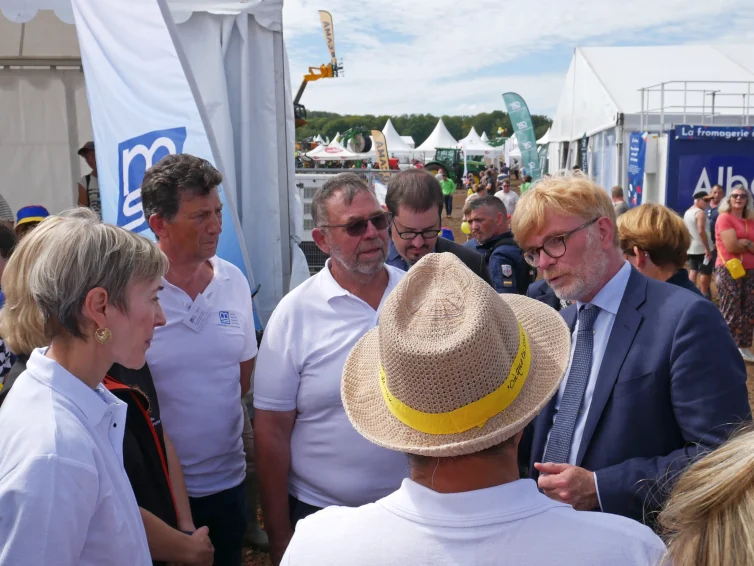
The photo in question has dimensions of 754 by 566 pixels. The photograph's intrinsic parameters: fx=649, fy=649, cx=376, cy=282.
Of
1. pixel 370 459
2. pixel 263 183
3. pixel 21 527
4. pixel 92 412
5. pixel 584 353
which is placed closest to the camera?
pixel 21 527

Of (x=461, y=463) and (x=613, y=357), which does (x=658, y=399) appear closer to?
(x=613, y=357)

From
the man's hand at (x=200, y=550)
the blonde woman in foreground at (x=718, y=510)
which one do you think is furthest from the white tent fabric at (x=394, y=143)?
the blonde woman in foreground at (x=718, y=510)

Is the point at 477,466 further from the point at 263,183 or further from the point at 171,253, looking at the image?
the point at 263,183

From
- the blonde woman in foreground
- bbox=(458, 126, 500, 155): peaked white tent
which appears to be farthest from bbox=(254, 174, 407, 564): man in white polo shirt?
bbox=(458, 126, 500, 155): peaked white tent

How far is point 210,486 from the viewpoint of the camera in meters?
2.44

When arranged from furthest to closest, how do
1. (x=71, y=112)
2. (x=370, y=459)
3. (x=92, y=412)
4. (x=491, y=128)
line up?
(x=491, y=128)
(x=71, y=112)
(x=370, y=459)
(x=92, y=412)

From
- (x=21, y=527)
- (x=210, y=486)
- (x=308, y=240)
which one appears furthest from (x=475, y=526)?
(x=308, y=240)

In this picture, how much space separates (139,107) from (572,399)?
278 centimetres

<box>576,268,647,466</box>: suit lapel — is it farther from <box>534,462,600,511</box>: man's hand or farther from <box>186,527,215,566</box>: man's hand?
<box>186,527,215,566</box>: man's hand

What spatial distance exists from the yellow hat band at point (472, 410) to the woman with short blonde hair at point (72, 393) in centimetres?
76

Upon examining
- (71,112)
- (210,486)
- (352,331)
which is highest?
(71,112)

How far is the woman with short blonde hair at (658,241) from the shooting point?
109 inches

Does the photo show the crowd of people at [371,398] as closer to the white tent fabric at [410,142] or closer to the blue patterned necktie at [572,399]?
the blue patterned necktie at [572,399]

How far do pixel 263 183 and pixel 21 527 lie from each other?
3.75m
